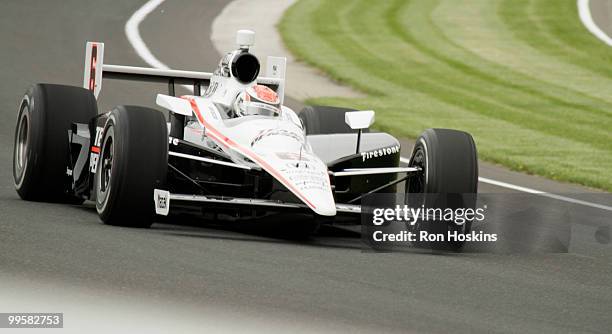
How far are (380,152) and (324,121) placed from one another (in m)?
1.44

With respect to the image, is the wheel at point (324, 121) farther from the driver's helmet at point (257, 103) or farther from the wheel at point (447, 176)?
the wheel at point (447, 176)

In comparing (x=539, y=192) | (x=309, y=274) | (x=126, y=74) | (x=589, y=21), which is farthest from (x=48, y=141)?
(x=589, y=21)

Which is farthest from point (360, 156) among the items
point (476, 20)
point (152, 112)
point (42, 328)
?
point (476, 20)

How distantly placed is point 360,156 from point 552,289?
8.82 feet

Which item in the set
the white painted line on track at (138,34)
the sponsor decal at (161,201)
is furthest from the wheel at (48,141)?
the white painted line on track at (138,34)

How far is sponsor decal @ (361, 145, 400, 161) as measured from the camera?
11537 millimetres

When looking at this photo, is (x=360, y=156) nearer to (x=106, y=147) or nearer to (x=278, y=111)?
(x=278, y=111)

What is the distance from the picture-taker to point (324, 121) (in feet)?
43.0

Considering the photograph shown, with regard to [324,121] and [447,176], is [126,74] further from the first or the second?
[447,176]

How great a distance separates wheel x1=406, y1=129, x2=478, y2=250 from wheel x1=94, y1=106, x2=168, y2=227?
1934 mm

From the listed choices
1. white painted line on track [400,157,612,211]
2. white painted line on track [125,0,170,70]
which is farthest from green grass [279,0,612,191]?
white painted line on track [125,0,170,70]

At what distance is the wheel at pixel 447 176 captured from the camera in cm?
1045

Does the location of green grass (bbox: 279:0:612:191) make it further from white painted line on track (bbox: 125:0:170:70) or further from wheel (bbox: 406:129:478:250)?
wheel (bbox: 406:129:478:250)

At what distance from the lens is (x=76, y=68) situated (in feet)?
69.5
